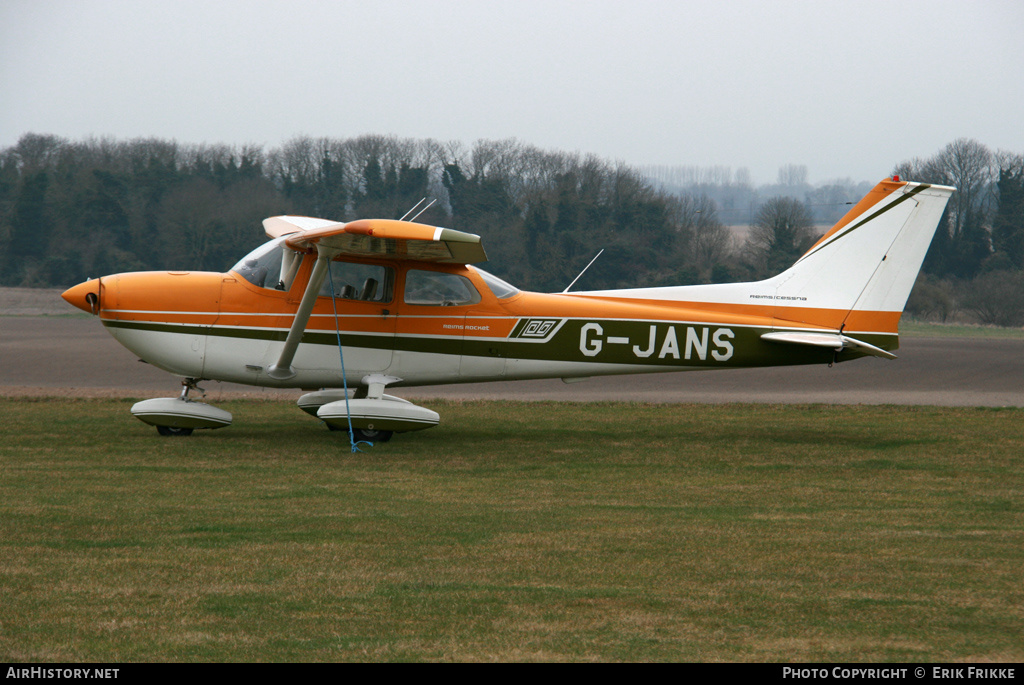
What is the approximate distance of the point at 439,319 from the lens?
1126 cm

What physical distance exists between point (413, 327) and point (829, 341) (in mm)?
5095

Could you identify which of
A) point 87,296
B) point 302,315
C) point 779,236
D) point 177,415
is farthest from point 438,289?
point 779,236

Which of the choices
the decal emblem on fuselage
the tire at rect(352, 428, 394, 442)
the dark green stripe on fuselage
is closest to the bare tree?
the dark green stripe on fuselage

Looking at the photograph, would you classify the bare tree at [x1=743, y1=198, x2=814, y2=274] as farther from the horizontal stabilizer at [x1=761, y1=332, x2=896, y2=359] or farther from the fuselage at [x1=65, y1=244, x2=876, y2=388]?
the fuselage at [x1=65, y1=244, x2=876, y2=388]

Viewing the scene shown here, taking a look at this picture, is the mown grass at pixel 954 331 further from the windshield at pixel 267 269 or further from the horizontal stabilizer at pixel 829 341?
the windshield at pixel 267 269

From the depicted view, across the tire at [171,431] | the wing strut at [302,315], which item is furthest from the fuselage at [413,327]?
the tire at [171,431]

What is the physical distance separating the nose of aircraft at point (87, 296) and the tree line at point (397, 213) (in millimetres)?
34895

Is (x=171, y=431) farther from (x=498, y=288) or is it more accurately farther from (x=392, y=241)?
(x=498, y=288)

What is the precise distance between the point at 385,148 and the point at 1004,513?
50438mm

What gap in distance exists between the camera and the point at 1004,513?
24.0 feet

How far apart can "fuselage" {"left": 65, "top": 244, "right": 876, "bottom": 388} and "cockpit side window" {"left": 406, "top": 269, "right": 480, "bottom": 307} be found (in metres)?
0.01

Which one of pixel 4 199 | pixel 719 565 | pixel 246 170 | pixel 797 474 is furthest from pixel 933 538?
pixel 4 199

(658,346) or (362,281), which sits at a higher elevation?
(362,281)

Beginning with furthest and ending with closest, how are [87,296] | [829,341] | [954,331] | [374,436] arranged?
[954,331] → [829,341] → [374,436] → [87,296]
